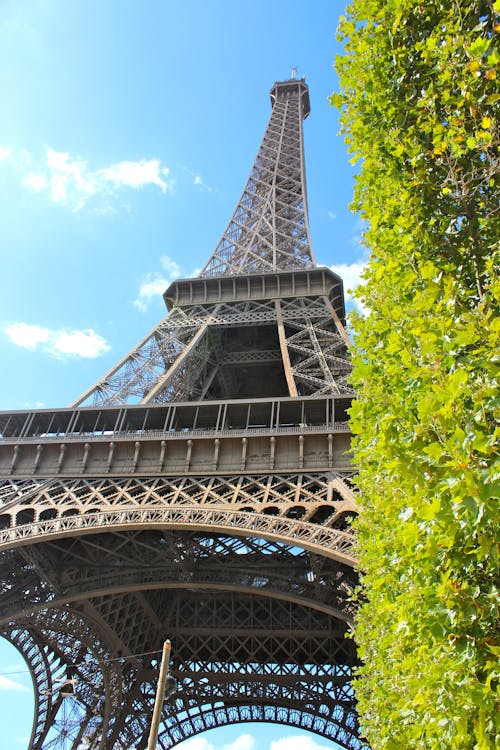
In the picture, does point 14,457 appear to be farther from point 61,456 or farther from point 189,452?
point 189,452

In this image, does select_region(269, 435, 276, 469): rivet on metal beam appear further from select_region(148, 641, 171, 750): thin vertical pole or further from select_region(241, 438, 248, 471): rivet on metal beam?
select_region(148, 641, 171, 750): thin vertical pole

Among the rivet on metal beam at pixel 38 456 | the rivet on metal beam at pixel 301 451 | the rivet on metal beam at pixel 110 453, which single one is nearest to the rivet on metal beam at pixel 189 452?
the rivet on metal beam at pixel 110 453

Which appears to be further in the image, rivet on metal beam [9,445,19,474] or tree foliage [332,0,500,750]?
rivet on metal beam [9,445,19,474]

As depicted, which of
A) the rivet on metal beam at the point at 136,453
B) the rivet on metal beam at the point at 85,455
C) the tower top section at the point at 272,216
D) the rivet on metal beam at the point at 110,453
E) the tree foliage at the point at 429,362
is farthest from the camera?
the tower top section at the point at 272,216

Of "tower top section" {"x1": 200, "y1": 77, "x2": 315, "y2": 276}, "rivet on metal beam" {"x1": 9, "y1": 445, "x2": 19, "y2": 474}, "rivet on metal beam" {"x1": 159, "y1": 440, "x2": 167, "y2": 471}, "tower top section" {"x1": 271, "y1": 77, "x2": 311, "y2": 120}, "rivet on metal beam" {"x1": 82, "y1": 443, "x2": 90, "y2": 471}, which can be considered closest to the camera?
"rivet on metal beam" {"x1": 159, "y1": 440, "x2": 167, "y2": 471}

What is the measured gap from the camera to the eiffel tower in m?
16.6

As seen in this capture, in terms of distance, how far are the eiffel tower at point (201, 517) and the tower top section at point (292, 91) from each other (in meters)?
22.8

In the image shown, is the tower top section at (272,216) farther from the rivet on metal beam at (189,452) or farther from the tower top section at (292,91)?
the rivet on metal beam at (189,452)

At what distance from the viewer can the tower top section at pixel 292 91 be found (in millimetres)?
52875

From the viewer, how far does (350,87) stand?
844 centimetres

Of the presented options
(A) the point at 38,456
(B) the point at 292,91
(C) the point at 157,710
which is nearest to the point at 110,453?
(A) the point at 38,456

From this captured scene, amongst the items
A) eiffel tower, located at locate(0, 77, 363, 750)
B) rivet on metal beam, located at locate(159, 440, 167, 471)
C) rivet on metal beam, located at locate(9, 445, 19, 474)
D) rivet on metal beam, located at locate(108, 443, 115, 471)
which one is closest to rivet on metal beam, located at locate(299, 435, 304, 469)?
eiffel tower, located at locate(0, 77, 363, 750)

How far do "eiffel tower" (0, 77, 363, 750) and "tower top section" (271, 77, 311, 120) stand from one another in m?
22.8

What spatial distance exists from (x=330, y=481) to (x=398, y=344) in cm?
1097
